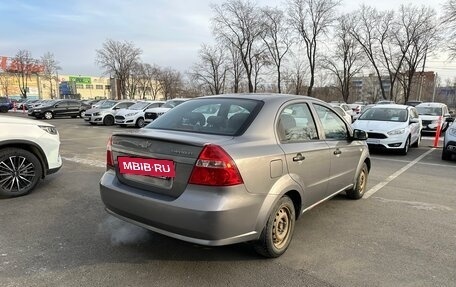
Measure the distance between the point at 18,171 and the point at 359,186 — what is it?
17.2 feet

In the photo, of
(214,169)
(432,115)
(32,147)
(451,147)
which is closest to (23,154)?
(32,147)

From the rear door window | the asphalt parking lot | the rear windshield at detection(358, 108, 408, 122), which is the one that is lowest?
the asphalt parking lot

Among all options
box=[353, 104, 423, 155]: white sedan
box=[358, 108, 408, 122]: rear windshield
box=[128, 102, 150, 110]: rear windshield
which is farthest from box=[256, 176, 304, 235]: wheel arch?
box=[128, 102, 150, 110]: rear windshield

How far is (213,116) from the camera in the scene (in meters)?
3.90

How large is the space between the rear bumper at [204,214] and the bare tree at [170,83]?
8191 centimetres

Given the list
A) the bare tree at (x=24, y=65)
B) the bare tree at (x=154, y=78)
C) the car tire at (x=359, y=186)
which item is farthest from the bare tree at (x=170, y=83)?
the car tire at (x=359, y=186)

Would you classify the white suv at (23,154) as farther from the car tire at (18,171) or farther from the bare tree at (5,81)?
the bare tree at (5,81)

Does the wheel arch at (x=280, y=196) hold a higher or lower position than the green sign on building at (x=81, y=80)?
lower

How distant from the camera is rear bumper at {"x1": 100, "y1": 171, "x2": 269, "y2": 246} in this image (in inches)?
116

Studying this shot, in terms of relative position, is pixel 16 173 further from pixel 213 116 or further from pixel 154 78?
pixel 154 78

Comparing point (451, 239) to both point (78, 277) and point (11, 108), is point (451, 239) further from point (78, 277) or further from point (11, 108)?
point (11, 108)

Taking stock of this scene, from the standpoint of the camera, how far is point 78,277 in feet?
10.4

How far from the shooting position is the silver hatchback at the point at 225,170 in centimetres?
301

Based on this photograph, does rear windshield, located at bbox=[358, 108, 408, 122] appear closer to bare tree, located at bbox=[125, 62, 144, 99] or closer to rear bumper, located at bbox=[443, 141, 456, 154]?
rear bumper, located at bbox=[443, 141, 456, 154]
